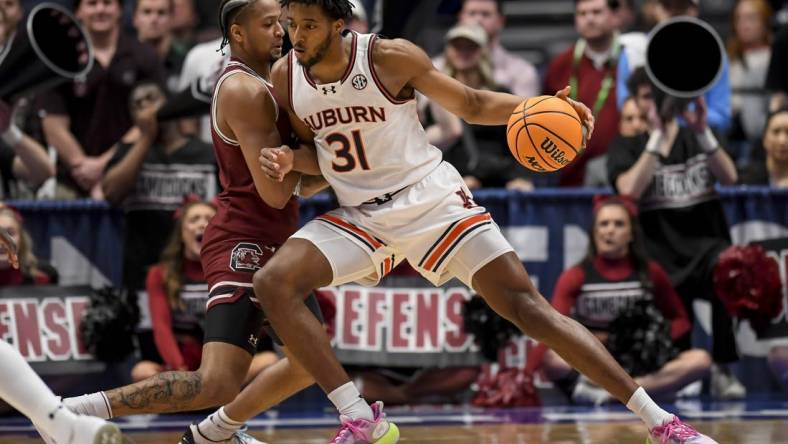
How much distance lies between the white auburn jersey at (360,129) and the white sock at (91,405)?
1324mm

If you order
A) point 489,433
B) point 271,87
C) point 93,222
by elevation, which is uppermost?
point 271,87

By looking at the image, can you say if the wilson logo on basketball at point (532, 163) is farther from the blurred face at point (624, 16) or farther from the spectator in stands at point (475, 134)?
the blurred face at point (624, 16)

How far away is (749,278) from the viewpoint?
8195mm

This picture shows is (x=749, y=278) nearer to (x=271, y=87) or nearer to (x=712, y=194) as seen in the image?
(x=712, y=194)

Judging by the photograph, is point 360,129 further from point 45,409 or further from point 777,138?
point 777,138

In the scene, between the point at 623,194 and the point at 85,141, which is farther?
the point at 85,141

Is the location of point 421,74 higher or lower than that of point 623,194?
higher

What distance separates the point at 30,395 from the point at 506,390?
410cm

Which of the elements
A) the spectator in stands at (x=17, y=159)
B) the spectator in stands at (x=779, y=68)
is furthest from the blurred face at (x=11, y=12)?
the spectator in stands at (x=779, y=68)

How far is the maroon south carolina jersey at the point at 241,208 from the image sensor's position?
5590 mm

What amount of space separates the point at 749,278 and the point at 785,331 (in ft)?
1.52

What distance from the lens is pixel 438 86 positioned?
5.36 metres

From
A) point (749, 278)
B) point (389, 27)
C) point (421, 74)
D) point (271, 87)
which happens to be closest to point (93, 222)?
point (389, 27)

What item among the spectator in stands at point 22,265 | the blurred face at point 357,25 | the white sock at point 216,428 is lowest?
the white sock at point 216,428
